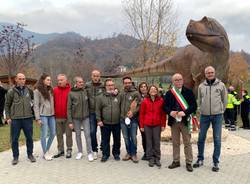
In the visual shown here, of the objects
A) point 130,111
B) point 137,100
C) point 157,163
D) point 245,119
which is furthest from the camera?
point 245,119

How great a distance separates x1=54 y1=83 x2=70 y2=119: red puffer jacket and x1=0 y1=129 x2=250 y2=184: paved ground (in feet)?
3.12

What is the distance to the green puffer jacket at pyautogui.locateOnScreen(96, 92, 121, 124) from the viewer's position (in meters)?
6.38

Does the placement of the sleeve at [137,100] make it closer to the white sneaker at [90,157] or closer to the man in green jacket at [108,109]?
the man in green jacket at [108,109]

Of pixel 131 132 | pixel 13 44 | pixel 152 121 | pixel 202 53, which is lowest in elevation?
pixel 131 132

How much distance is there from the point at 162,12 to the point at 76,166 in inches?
520

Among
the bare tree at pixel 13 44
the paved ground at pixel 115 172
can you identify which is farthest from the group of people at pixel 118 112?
the bare tree at pixel 13 44

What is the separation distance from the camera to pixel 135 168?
19.7 ft

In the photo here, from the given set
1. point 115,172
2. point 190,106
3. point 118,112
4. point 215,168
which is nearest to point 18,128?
point 118,112

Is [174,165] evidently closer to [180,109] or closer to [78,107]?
[180,109]

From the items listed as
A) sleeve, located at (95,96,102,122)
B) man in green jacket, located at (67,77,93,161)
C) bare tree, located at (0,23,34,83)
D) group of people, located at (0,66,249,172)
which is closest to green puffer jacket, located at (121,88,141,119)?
group of people, located at (0,66,249,172)

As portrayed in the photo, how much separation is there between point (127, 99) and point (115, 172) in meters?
1.45

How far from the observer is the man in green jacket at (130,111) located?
6320mm

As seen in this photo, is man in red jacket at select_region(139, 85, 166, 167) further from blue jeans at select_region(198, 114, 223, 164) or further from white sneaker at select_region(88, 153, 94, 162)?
white sneaker at select_region(88, 153, 94, 162)

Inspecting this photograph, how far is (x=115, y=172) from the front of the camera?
579cm
